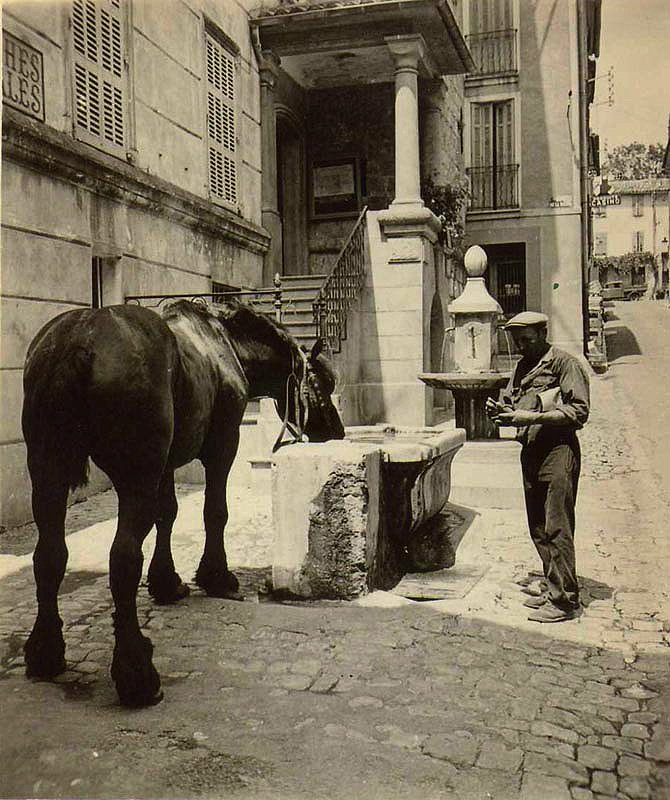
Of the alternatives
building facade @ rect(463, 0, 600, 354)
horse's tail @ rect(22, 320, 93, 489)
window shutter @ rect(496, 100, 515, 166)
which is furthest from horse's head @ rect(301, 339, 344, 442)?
window shutter @ rect(496, 100, 515, 166)

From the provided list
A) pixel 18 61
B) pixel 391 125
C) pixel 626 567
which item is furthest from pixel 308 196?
pixel 626 567

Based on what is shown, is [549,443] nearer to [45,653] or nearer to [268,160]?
[45,653]

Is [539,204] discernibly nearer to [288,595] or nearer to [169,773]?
[288,595]

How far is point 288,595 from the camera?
16.8ft

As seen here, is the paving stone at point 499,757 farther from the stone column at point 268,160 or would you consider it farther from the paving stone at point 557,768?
the stone column at point 268,160

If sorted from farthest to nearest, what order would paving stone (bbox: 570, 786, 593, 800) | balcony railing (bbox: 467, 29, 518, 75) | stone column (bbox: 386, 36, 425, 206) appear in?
balcony railing (bbox: 467, 29, 518, 75) → stone column (bbox: 386, 36, 425, 206) → paving stone (bbox: 570, 786, 593, 800)

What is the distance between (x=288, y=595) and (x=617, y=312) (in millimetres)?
19618

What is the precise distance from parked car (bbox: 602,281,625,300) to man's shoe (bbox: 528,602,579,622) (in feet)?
75.6

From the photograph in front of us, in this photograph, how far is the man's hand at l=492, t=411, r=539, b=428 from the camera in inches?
189

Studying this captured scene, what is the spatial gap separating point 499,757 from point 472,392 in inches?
244

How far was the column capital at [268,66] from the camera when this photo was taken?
1323 centimetres

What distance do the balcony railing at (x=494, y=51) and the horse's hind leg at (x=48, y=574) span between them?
20.1 m

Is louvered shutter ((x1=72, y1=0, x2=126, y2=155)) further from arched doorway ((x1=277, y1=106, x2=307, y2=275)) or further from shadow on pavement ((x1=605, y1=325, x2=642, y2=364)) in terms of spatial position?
shadow on pavement ((x1=605, y1=325, x2=642, y2=364))

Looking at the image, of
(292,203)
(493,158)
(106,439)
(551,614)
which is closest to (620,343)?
(493,158)
